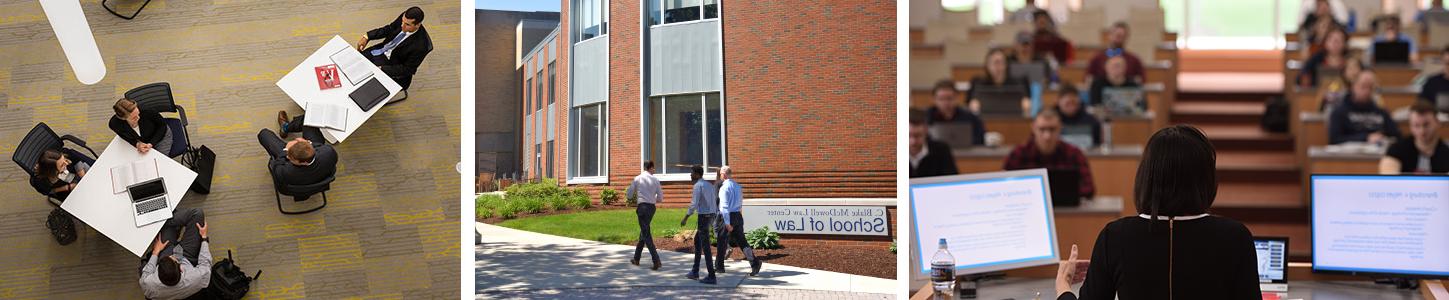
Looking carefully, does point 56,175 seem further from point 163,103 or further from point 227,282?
point 227,282

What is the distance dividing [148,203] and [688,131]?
2.17 metres

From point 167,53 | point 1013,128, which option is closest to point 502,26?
point 167,53

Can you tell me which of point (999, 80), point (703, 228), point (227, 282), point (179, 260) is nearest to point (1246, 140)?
point (999, 80)

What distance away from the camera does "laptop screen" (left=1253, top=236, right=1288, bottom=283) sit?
305cm

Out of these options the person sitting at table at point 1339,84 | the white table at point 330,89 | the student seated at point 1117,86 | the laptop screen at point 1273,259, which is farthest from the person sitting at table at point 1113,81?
the white table at point 330,89

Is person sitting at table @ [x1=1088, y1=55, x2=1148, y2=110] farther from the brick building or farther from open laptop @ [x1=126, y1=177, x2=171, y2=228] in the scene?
open laptop @ [x1=126, y1=177, x2=171, y2=228]

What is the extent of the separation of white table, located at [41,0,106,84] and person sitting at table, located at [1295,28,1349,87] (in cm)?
684

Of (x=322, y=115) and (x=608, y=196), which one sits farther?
(x=608, y=196)

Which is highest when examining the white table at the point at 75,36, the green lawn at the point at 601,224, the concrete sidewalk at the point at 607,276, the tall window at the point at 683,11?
the tall window at the point at 683,11

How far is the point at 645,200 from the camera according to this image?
4.86m

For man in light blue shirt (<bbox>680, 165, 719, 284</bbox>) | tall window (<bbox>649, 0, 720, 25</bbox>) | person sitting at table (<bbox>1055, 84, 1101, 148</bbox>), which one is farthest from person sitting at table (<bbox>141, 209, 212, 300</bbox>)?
person sitting at table (<bbox>1055, 84, 1101, 148</bbox>)

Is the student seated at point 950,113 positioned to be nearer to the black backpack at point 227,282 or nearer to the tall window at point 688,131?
the tall window at point 688,131

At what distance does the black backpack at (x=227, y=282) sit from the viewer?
14.5 feet

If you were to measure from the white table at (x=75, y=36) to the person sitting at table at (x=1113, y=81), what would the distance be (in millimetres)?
5238
